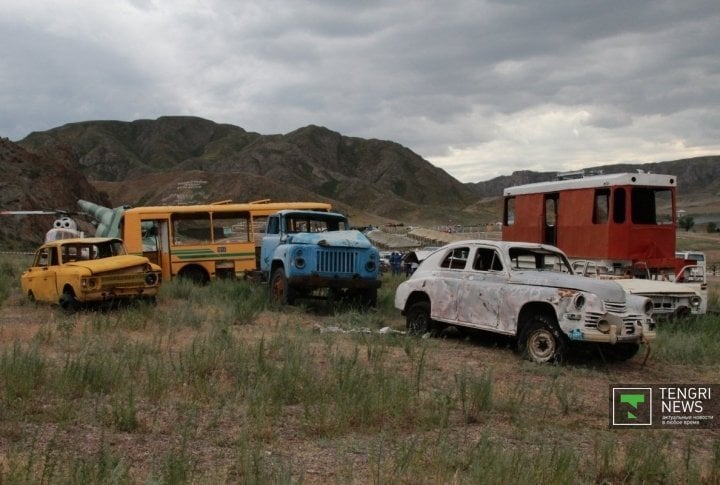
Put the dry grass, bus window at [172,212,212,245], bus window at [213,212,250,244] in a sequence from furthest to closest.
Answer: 1. bus window at [213,212,250,244]
2. bus window at [172,212,212,245]
3. the dry grass

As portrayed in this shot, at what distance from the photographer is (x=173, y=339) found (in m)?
9.35

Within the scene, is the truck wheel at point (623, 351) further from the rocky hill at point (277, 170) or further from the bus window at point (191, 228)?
the rocky hill at point (277, 170)

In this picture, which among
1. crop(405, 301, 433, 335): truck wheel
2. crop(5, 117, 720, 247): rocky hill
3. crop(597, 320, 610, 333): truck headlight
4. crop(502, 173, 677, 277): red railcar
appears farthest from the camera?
crop(5, 117, 720, 247): rocky hill

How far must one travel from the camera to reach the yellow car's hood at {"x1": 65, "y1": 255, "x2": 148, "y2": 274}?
39.1 feet

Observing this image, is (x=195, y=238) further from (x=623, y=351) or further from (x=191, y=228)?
(x=623, y=351)

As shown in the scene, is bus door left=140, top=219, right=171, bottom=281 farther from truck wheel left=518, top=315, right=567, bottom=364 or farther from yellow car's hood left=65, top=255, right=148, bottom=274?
truck wheel left=518, top=315, right=567, bottom=364

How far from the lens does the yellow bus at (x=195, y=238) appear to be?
678 inches

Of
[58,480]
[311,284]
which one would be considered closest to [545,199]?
[311,284]

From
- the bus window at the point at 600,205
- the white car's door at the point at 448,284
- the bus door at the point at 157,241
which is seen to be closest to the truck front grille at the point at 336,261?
the white car's door at the point at 448,284

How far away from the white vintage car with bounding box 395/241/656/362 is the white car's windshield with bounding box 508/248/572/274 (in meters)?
0.01

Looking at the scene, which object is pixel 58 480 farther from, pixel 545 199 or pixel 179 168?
pixel 179 168

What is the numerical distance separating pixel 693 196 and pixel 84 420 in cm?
18139

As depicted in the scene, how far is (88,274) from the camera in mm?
11781

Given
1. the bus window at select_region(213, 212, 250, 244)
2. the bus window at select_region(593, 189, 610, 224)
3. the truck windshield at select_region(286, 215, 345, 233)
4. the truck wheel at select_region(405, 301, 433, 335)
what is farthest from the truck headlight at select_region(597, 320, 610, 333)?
the bus window at select_region(213, 212, 250, 244)
